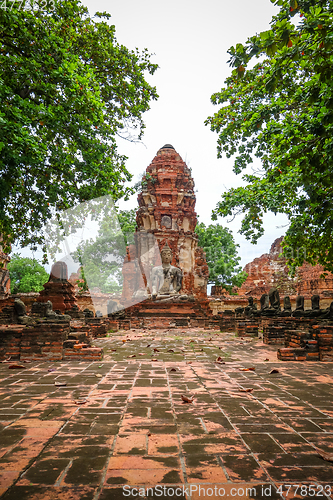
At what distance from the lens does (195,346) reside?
7090mm

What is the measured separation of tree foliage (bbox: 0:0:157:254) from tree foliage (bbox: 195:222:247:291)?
17591 millimetres

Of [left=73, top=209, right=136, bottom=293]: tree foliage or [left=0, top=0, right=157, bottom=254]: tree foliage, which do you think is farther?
[left=73, top=209, right=136, bottom=293]: tree foliage

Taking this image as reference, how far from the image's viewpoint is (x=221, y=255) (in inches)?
1019

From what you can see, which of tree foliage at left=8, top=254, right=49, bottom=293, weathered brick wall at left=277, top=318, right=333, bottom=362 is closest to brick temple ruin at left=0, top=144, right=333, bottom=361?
weathered brick wall at left=277, top=318, right=333, bottom=362

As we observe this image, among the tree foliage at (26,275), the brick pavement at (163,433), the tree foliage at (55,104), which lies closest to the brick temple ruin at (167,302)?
the brick pavement at (163,433)

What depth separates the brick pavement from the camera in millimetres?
1781

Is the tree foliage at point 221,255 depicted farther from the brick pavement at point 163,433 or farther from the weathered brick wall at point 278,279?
the brick pavement at point 163,433

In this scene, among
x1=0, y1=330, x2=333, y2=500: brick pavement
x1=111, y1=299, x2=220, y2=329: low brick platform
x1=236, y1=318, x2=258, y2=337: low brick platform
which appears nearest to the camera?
x1=0, y1=330, x2=333, y2=500: brick pavement

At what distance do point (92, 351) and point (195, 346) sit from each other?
2581mm

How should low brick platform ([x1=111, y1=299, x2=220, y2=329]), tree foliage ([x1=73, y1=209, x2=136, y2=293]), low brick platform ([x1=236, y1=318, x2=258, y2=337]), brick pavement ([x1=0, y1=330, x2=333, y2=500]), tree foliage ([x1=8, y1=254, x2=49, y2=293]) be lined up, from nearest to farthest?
brick pavement ([x1=0, y1=330, x2=333, y2=500]), low brick platform ([x1=236, y1=318, x2=258, y2=337]), low brick platform ([x1=111, y1=299, x2=220, y2=329]), tree foliage ([x1=73, y1=209, x2=136, y2=293]), tree foliage ([x1=8, y1=254, x2=49, y2=293])

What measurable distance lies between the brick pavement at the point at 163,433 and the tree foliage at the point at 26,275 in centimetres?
3157

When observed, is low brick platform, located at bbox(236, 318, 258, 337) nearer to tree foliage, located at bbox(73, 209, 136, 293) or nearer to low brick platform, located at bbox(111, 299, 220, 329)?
low brick platform, located at bbox(111, 299, 220, 329)

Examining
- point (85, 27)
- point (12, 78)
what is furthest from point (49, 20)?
point (85, 27)

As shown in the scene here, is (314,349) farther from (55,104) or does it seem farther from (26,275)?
(26,275)
